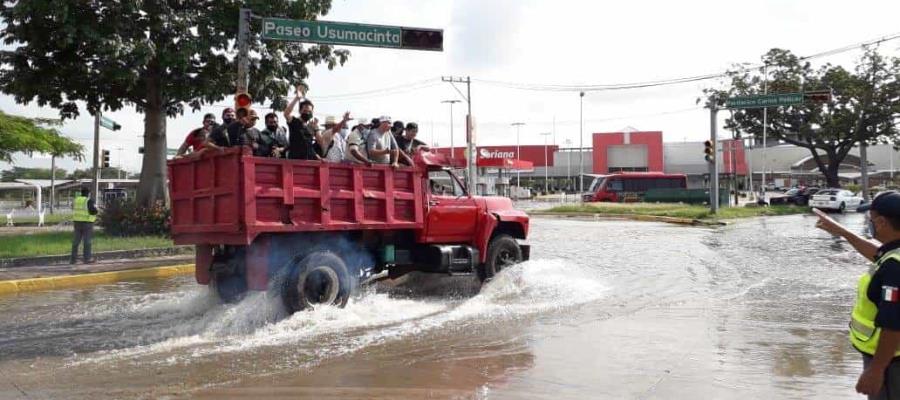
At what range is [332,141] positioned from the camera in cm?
915

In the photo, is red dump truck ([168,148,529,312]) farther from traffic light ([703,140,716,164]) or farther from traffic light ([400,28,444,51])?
traffic light ([703,140,716,164])

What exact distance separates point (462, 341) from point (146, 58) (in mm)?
11803

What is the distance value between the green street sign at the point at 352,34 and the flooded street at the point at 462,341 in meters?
5.05

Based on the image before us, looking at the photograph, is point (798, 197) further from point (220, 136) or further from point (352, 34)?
point (220, 136)

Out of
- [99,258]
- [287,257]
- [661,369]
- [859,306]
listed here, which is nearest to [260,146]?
[287,257]

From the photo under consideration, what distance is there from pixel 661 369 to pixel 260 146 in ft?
16.5

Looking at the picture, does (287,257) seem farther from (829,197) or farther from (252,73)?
(829,197)

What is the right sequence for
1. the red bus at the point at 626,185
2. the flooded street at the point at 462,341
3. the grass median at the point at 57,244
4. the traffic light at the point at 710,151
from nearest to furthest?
the flooded street at the point at 462,341, the grass median at the point at 57,244, the traffic light at the point at 710,151, the red bus at the point at 626,185

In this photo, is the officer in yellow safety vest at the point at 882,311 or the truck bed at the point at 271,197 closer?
the officer in yellow safety vest at the point at 882,311

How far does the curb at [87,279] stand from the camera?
11469mm

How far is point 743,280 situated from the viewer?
41.4 ft

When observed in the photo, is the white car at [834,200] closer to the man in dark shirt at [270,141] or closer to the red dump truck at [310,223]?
the red dump truck at [310,223]

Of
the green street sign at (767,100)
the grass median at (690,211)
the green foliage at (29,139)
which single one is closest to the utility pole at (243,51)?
the green foliage at (29,139)

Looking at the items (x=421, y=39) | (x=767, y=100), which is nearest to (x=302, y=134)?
(x=421, y=39)
